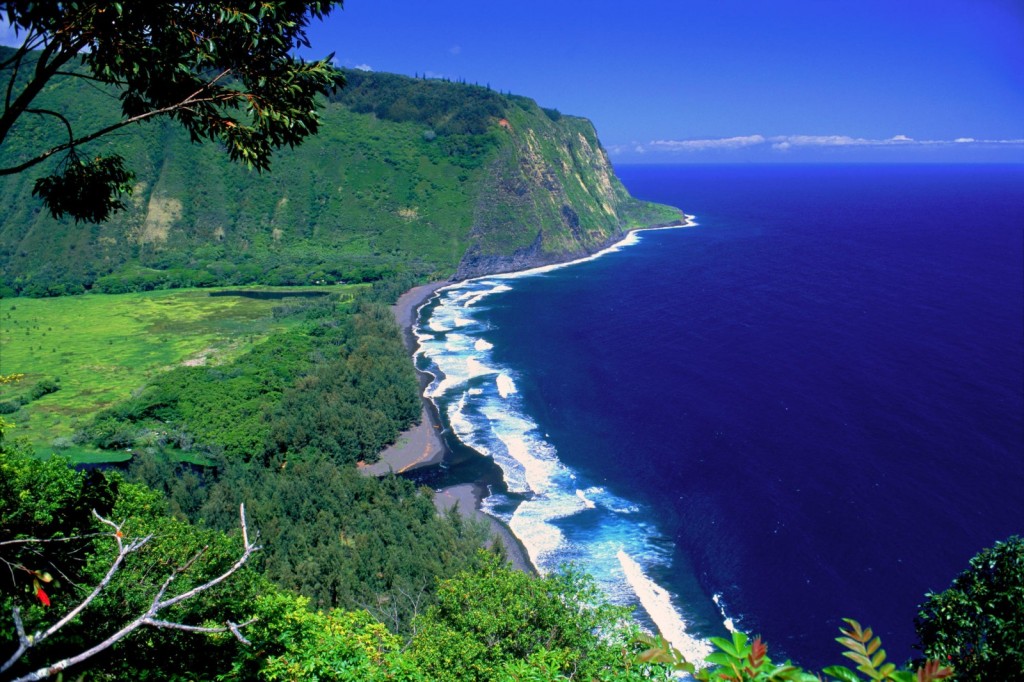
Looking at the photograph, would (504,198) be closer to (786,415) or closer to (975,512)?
(786,415)

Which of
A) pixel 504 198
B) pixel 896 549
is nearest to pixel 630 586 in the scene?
pixel 896 549

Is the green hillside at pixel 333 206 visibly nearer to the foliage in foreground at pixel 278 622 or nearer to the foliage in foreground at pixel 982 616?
the foliage in foreground at pixel 278 622

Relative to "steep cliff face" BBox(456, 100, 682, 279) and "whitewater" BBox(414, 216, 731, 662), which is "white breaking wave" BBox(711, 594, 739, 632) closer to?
"whitewater" BBox(414, 216, 731, 662)

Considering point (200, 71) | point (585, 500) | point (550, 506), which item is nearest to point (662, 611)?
point (585, 500)

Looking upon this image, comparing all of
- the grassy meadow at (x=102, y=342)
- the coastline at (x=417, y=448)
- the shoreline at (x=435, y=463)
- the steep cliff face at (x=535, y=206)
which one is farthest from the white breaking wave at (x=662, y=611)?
the steep cliff face at (x=535, y=206)

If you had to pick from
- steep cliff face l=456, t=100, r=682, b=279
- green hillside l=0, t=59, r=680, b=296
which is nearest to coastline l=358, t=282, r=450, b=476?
green hillside l=0, t=59, r=680, b=296
